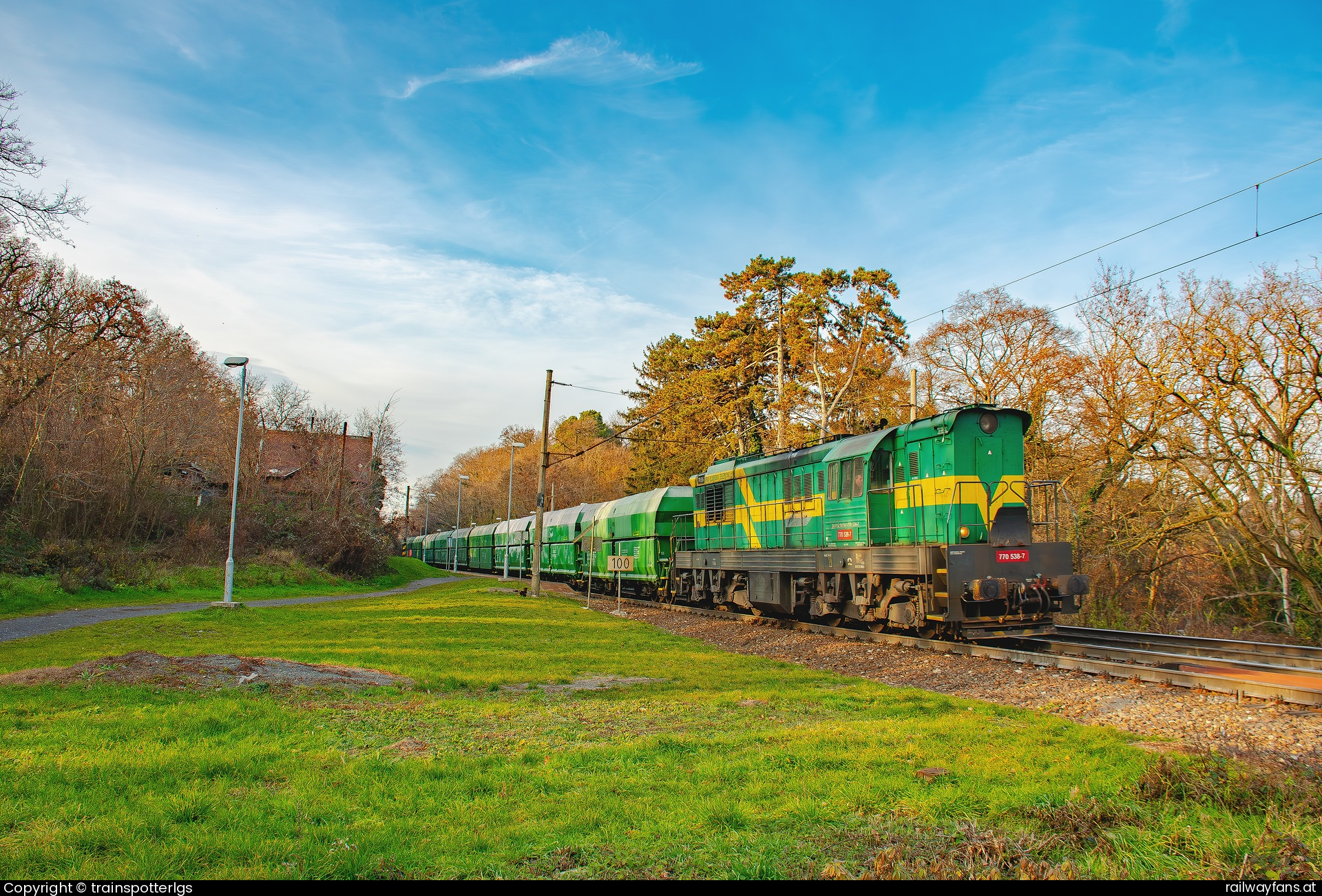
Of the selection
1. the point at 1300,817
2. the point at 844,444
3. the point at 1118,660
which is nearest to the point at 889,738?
the point at 1300,817

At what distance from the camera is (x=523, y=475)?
7762 cm

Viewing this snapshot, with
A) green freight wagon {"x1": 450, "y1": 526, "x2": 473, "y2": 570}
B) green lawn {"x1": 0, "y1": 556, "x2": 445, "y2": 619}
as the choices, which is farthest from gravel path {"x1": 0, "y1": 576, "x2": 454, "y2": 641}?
green freight wagon {"x1": 450, "y1": 526, "x2": 473, "y2": 570}

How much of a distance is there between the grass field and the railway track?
2.99 meters

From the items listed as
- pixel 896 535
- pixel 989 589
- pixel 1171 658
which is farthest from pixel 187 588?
pixel 1171 658

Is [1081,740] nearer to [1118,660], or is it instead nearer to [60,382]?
[1118,660]

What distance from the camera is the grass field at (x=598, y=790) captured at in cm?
400

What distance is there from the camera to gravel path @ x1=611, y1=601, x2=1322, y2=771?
7047 millimetres

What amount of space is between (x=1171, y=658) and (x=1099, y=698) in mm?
2581

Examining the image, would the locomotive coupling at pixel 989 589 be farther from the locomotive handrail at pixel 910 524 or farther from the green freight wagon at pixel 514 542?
the green freight wagon at pixel 514 542

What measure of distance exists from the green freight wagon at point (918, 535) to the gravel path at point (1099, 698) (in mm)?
1035

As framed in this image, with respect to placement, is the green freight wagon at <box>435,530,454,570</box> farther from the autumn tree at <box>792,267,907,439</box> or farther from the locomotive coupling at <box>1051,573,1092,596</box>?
the locomotive coupling at <box>1051,573,1092,596</box>

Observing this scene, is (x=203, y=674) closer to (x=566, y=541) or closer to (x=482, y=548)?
(x=566, y=541)

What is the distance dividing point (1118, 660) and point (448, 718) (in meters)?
10.1

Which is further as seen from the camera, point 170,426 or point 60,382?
point 170,426
